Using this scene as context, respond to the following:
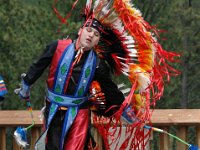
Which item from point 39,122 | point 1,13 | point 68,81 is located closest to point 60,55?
point 68,81

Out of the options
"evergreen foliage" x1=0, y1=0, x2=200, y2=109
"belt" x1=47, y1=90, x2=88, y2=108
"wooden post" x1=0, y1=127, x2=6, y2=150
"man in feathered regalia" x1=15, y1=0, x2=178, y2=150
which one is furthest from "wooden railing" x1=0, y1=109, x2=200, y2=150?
"evergreen foliage" x1=0, y1=0, x2=200, y2=109

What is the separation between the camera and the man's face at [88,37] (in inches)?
157

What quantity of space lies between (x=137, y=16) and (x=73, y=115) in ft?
2.39

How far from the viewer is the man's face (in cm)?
399

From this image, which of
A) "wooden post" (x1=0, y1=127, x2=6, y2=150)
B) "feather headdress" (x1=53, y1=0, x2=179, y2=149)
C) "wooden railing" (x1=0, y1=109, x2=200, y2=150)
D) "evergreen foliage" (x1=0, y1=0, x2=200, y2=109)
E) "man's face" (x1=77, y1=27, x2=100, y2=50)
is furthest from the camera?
"evergreen foliage" (x1=0, y1=0, x2=200, y2=109)

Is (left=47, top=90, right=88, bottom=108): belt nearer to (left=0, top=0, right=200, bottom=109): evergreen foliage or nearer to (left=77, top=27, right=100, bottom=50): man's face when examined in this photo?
(left=77, top=27, right=100, bottom=50): man's face

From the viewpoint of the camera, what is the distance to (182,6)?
25.4 metres

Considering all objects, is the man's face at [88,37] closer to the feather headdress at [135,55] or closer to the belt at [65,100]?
the feather headdress at [135,55]

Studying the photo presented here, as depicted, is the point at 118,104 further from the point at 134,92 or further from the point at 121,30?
the point at 121,30

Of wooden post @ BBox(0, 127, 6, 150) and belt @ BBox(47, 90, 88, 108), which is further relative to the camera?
wooden post @ BBox(0, 127, 6, 150)

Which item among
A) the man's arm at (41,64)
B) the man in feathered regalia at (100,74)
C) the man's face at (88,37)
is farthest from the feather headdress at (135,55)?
the man's arm at (41,64)

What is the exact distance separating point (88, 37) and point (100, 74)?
0.24 m

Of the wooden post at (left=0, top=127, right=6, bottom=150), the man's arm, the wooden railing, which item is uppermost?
the man's arm

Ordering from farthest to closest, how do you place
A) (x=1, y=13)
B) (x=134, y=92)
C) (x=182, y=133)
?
(x=1, y=13)
(x=182, y=133)
(x=134, y=92)
